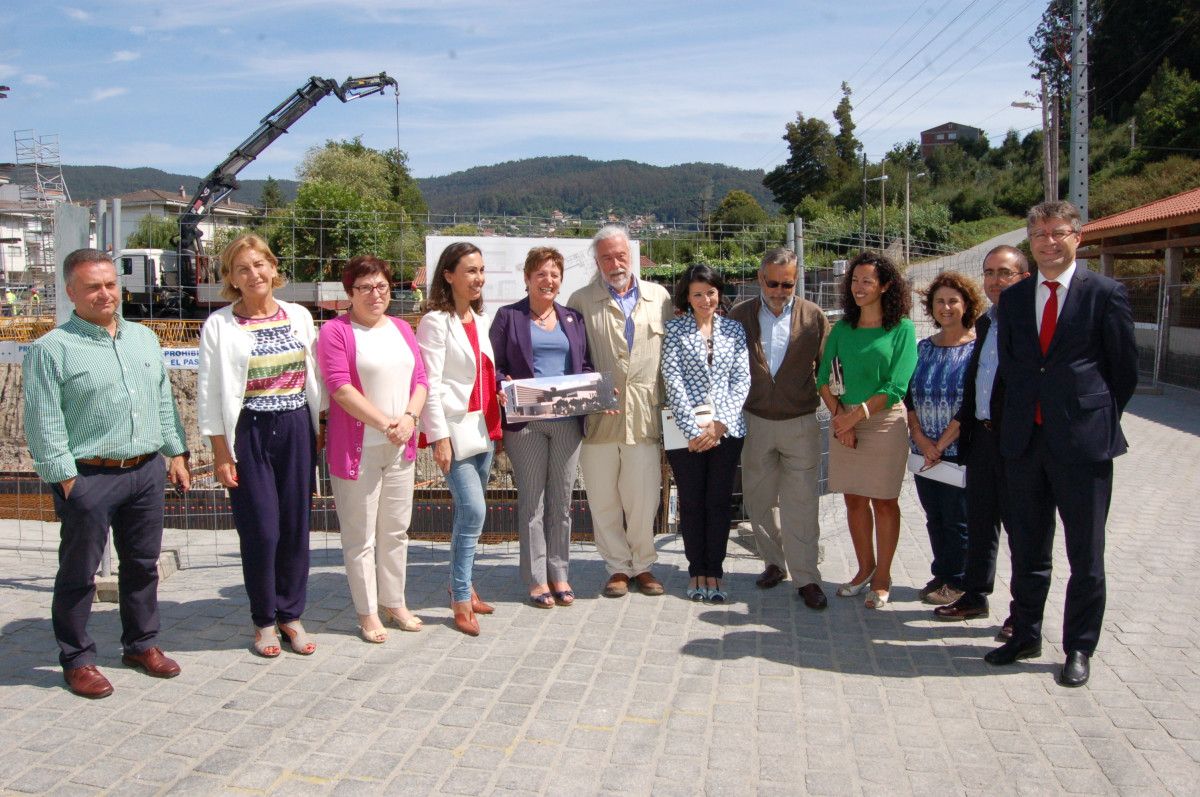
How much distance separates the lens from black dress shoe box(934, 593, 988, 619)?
4609 millimetres

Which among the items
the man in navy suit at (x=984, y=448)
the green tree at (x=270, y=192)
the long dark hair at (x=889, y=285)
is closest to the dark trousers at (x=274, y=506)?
the long dark hair at (x=889, y=285)

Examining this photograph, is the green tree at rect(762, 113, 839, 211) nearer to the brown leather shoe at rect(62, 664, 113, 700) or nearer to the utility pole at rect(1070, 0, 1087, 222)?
the utility pole at rect(1070, 0, 1087, 222)

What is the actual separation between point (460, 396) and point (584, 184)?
130 meters

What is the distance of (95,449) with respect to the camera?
12.1ft

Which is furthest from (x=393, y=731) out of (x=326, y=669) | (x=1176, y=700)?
(x=1176, y=700)

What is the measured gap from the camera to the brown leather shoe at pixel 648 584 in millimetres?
4961

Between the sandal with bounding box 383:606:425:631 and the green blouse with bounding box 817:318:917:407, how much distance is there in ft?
8.28

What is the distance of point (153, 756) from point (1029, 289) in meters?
3.99

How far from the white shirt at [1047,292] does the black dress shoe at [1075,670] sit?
56.2 inches

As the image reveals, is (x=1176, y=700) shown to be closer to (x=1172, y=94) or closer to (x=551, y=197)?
(x=1172, y=94)

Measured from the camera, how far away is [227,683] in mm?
3838

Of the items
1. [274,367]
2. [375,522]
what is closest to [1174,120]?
[375,522]

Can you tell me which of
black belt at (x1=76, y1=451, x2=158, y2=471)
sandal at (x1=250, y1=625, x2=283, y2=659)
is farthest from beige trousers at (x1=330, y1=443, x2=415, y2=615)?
black belt at (x1=76, y1=451, x2=158, y2=471)

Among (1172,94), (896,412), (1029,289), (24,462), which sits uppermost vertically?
(1172,94)
